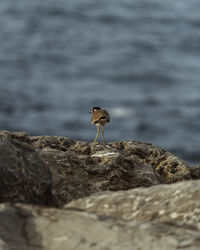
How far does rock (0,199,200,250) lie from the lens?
6.30 meters

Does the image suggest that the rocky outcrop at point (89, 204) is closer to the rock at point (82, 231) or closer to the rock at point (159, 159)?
the rock at point (82, 231)

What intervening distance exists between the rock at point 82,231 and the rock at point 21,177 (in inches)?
23.9

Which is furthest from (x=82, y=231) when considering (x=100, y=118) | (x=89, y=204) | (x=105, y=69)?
(x=105, y=69)

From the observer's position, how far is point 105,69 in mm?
87812

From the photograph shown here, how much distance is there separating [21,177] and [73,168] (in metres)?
1.87

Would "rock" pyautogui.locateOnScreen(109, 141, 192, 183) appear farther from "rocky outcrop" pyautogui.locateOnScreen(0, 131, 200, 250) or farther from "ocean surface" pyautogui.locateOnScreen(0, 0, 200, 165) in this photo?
"ocean surface" pyautogui.locateOnScreen(0, 0, 200, 165)

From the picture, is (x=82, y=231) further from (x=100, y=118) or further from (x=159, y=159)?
(x=100, y=118)

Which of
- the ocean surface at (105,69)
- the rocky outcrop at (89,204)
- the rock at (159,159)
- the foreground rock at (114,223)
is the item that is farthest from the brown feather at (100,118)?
the ocean surface at (105,69)

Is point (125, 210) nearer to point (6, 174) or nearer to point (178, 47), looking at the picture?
point (6, 174)

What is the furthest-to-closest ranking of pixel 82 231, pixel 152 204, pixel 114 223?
pixel 152 204
pixel 114 223
pixel 82 231

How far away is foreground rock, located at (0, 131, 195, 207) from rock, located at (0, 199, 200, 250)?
0.70 meters

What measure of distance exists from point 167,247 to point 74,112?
72.2 meters

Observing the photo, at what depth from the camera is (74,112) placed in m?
78.3

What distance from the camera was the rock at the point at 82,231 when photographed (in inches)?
248
